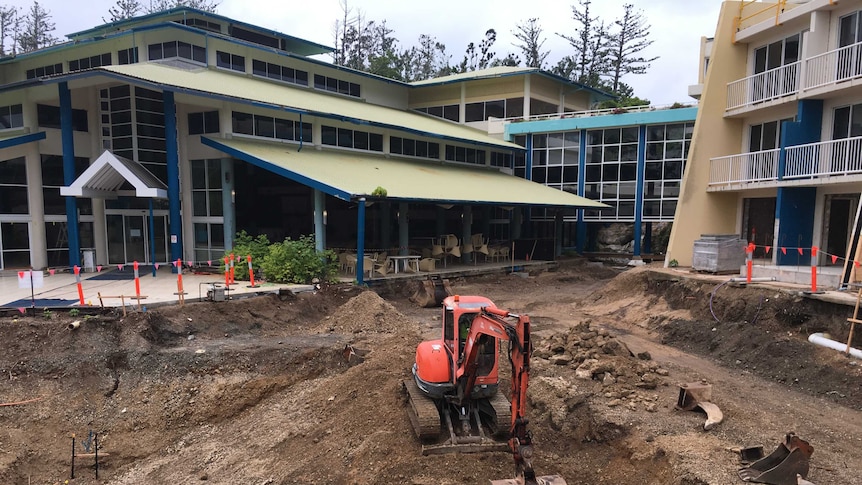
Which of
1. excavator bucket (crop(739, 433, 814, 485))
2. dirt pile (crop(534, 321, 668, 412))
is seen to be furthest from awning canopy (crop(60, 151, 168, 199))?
excavator bucket (crop(739, 433, 814, 485))

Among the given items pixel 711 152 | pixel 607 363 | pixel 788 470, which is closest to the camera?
pixel 788 470

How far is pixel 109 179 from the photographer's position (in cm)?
1675

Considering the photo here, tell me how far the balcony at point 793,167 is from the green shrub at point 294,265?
45.4 feet

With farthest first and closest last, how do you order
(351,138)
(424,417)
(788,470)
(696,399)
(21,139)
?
(351,138) < (21,139) < (696,399) < (424,417) < (788,470)

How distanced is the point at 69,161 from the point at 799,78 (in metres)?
23.2

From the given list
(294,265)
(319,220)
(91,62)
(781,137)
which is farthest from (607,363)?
(91,62)

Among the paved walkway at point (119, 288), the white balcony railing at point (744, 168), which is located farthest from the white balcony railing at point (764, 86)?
the paved walkway at point (119, 288)

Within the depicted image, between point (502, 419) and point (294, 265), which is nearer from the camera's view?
point (502, 419)

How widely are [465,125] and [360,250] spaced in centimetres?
1798

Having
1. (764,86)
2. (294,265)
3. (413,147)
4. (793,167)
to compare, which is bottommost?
(294,265)

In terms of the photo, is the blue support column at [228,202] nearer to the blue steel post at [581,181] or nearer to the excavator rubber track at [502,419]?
the excavator rubber track at [502,419]

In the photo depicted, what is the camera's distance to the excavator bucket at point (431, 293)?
16750mm

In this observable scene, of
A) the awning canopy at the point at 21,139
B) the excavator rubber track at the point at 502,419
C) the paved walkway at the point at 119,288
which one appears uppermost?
the awning canopy at the point at 21,139

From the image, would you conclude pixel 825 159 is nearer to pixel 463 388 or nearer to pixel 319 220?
pixel 463 388
